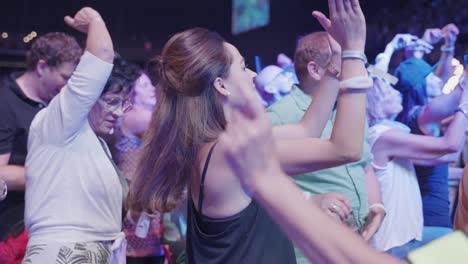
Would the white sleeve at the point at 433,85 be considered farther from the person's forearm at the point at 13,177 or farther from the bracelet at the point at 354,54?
the bracelet at the point at 354,54

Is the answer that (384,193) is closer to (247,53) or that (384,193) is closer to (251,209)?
(251,209)

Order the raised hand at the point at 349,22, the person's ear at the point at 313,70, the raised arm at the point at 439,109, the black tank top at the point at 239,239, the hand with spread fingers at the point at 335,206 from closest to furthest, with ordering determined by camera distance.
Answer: the raised hand at the point at 349,22
the black tank top at the point at 239,239
the hand with spread fingers at the point at 335,206
the person's ear at the point at 313,70
the raised arm at the point at 439,109

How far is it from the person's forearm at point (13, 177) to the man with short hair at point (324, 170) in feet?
3.41

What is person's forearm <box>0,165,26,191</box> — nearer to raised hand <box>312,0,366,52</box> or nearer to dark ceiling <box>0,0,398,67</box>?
raised hand <box>312,0,366,52</box>

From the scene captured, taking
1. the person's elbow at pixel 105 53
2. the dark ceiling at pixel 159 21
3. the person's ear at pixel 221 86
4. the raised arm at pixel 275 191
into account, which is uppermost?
the raised arm at pixel 275 191

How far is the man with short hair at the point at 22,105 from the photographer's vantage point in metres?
2.69

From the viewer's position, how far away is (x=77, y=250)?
2.11m

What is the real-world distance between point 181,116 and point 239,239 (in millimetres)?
370

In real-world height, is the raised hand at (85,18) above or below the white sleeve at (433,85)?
above

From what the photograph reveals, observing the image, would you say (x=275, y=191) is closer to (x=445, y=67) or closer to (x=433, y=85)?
(x=433, y=85)

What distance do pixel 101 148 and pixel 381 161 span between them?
1403 millimetres

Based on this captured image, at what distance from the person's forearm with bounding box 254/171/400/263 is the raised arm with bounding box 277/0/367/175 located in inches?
28.9

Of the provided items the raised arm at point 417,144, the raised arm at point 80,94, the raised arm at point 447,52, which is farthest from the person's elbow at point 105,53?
the raised arm at point 447,52

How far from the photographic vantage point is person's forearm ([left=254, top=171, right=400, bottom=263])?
75 centimetres
